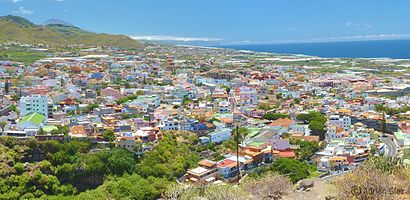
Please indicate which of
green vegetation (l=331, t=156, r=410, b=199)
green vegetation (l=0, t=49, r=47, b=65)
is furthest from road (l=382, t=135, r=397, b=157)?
green vegetation (l=0, t=49, r=47, b=65)

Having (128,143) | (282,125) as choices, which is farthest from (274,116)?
(128,143)

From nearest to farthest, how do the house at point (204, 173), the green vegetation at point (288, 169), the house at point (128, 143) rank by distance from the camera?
1. the green vegetation at point (288, 169)
2. the house at point (204, 173)
3. the house at point (128, 143)

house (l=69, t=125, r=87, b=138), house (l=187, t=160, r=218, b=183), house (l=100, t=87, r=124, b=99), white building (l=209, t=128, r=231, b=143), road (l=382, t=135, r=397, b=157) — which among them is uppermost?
house (l=100, t=87, r=124, b=99)

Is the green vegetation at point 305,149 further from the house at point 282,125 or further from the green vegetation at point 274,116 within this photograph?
the green vegetation at point 274,116

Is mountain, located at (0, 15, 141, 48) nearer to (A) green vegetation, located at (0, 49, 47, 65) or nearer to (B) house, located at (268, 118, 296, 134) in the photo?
(A) green vegetation, located at (0, 49, 47, 65)

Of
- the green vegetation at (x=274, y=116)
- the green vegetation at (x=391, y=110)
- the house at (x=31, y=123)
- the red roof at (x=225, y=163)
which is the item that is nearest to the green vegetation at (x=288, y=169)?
the red roof at (x=225, y=163)

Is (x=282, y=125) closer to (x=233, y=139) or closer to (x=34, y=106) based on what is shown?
(x=233, y=139)

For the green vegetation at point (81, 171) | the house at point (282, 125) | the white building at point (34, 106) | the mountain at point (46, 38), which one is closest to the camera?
the green vegetation at point (81, 171)

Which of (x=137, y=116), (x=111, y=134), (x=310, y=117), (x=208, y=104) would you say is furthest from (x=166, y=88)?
(x=111, y=134)
